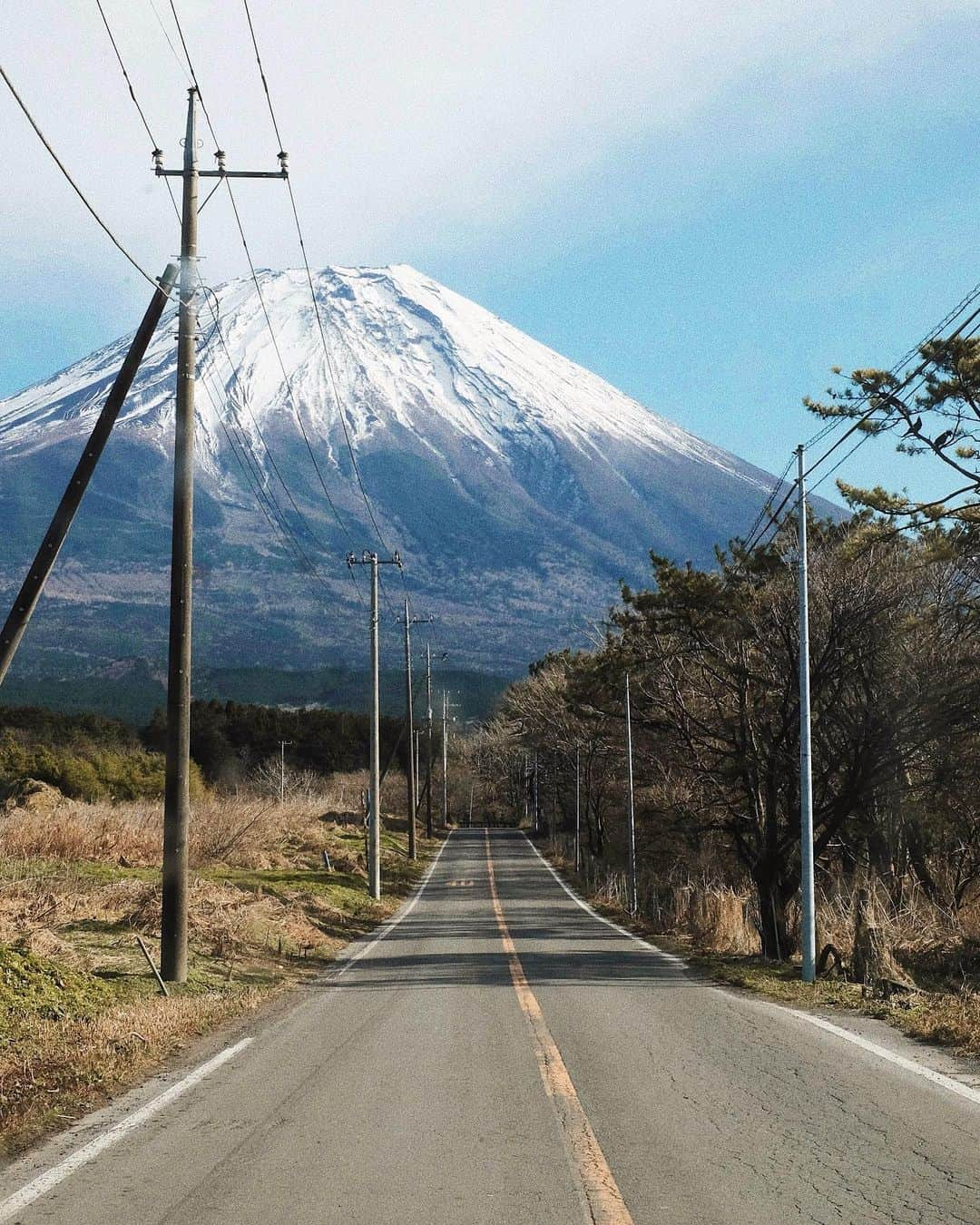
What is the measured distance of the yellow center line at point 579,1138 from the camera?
229 inches

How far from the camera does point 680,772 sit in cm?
3831

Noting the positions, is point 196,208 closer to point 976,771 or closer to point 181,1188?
point 181,1188

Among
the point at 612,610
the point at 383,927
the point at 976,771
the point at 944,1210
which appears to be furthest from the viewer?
the point at 612,610

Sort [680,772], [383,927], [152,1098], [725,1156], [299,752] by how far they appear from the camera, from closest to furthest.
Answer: [725,1156], [152,1098], [383,927], [680,772], [299,752]

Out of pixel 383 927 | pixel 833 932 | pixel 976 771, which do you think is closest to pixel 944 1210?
pixel 833 932

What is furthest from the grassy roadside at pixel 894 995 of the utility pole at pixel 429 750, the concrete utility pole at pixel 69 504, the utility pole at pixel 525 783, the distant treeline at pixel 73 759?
the utility pole at pixel 525 783

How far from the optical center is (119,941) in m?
16.2

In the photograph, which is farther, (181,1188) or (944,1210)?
(181,1188)

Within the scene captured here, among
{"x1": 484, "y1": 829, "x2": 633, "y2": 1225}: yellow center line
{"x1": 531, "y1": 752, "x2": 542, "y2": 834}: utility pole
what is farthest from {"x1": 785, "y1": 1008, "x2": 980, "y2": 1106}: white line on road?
{"x1": 531, "y1": 752, "x2": 542, "y2": 834}: utility pole

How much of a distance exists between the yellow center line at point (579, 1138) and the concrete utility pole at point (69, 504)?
586 cm

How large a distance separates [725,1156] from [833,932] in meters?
15.1

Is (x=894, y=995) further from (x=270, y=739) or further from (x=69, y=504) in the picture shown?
(x=270, y=739)

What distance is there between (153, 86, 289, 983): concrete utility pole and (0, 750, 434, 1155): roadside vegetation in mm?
732

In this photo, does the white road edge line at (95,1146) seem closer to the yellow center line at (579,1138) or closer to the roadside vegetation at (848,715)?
the yellow center line at (579,1138)
